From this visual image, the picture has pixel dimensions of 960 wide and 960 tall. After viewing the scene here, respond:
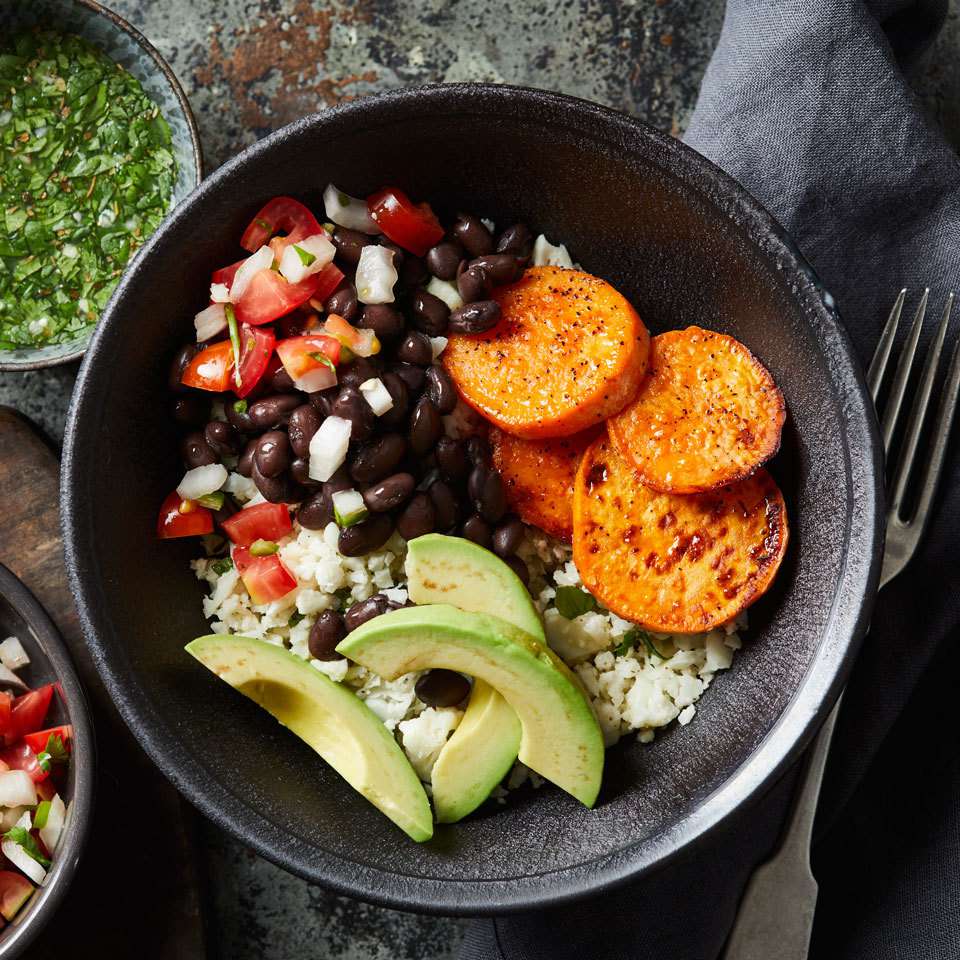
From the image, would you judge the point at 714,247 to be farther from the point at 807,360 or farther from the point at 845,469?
the point at 845,469

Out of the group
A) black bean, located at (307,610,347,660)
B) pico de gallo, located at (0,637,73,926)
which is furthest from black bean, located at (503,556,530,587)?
pico de gallo, located at (0,637,73,926)

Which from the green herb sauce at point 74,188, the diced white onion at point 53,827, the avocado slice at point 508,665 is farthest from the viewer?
the green herb sauce at point 74,188

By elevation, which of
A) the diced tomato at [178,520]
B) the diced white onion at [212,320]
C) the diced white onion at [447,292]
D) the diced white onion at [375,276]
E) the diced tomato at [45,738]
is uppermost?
the diced white onion at [375,276]

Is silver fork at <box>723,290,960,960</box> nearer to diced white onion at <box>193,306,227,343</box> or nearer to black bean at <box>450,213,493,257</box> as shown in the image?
black bean at <box>450,213,493,257</box>

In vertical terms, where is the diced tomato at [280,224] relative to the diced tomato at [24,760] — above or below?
above

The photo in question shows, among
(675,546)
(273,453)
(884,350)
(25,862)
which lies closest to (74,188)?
(273,453)

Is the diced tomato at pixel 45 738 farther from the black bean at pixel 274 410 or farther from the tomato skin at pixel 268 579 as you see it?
the black bean at pixel 274 410

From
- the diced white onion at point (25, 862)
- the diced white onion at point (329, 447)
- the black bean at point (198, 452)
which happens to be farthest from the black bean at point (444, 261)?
the diced white onion at point (25, 862)
